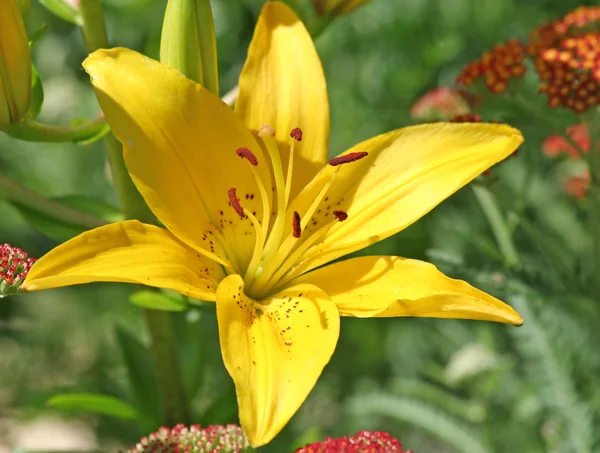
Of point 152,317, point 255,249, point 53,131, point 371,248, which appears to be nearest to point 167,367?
point 152,317

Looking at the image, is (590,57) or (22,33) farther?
(590,57)

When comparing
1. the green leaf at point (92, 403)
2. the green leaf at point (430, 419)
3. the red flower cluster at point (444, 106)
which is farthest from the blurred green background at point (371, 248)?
the green leaf at point (92, 403)

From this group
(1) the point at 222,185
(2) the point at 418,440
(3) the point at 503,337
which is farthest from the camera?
(2) the point at 418,440

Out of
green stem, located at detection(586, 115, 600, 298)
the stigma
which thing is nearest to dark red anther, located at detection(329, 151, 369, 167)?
the stigma

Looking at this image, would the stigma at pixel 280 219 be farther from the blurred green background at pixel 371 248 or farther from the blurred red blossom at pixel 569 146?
the blurred red blossom at pixel 569 146

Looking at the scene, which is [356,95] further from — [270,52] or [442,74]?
[270,52]

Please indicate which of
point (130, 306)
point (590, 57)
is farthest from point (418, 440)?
point (590, 57)

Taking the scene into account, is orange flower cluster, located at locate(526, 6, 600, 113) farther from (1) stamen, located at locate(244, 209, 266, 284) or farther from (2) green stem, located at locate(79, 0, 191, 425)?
(2) green stem, located at locate(79, 0, 191, 425)
